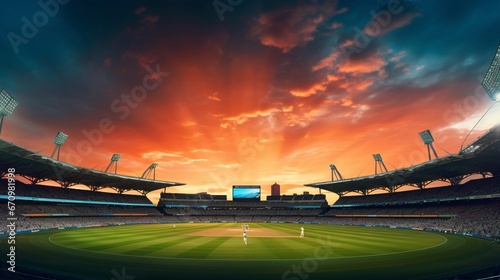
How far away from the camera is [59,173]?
2571 inches

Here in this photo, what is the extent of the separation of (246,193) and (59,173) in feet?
235

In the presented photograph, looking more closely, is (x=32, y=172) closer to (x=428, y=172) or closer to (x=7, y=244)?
(x=7, y=244)

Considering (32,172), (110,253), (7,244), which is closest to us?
(110,253)

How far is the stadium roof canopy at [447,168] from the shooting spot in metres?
42.7

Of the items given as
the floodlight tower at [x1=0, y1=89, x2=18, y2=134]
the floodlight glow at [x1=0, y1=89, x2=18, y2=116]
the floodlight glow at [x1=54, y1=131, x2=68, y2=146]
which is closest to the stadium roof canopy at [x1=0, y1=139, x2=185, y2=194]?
the floodlight tower at [x1=0, y1=89, x2=18, y2=134]

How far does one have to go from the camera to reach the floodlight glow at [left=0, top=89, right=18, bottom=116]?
138 feet

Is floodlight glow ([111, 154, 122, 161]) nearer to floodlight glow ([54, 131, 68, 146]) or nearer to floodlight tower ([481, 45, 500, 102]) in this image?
floodlight glow ([54, 131, 68, 146])

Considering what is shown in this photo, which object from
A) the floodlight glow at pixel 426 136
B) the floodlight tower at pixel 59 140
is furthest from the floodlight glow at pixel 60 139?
the floodlight glow at pixel 426 136

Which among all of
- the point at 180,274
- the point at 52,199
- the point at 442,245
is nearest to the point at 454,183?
the point at 442,245

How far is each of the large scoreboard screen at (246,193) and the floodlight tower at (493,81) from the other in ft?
304

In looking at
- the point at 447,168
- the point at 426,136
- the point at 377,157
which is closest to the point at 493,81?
the point at 447,168

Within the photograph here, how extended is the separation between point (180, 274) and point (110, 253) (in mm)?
12838

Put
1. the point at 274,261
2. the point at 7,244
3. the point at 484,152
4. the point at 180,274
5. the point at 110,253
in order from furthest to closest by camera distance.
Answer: the point at 484,152, the point at 7,244, the point at 110,253, the point at 274,261, the point at 180,274

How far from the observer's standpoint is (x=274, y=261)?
25.5m
